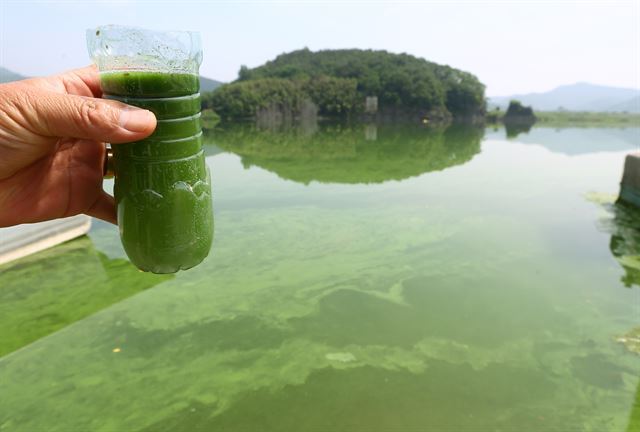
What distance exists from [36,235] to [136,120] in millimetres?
→ 4177

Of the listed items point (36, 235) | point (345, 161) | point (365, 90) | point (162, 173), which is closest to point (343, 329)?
point (162, 173)

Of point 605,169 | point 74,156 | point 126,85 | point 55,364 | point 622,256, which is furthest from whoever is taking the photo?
point 605,169

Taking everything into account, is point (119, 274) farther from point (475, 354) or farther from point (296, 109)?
point (296, 109)

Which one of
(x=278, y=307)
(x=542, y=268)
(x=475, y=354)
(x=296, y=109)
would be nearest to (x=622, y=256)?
(x=542, y=268)

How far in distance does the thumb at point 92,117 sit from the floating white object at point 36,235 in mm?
3707

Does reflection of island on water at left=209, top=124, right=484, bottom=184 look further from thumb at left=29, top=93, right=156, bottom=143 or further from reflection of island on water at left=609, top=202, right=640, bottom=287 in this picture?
thumb at left=29, top=93, right=156, bottom=143

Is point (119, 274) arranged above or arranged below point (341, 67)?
below

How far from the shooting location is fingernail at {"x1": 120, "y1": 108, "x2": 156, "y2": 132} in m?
1.05

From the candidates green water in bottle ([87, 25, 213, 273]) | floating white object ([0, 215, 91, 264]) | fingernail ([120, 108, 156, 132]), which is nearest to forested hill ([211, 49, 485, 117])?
floating white object ([0, 215, 91, 264])

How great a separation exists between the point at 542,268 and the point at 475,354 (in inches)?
72.0

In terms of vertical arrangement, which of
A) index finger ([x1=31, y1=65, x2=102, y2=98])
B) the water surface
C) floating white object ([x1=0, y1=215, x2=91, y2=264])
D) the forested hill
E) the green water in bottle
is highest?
the forested hill

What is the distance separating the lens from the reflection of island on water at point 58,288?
3188 millimetres

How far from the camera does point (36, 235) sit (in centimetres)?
440

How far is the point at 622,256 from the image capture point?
15.1ft
